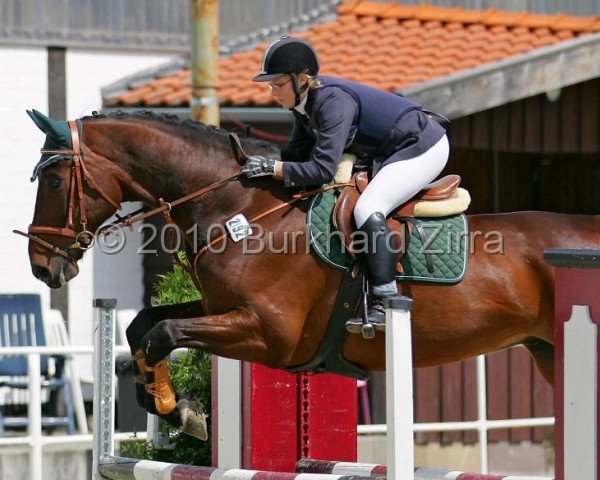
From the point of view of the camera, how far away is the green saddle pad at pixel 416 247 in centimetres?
571

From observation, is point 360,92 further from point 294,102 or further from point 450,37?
point 450,37

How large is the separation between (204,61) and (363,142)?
2491 mm

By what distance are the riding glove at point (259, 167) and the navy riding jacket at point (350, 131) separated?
3.1 inches

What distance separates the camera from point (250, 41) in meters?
12.7

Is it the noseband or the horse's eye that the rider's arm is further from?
the horse's eye

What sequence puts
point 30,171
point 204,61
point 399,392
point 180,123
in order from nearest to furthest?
point 399,392
point 180,123
point 204,61
point 30,171

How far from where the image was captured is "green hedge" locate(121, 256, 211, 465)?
21.7ft

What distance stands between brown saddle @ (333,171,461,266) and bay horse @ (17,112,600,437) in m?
0.16

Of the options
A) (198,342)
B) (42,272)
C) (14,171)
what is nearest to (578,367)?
(198,342)

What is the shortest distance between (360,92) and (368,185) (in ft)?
1.32

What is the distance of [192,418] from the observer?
5852mm

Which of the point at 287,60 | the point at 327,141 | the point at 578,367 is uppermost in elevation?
the point at 287,60


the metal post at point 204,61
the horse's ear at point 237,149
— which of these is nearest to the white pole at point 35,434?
the metal post at point 204,61

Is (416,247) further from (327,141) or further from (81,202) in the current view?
(81,202)
